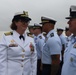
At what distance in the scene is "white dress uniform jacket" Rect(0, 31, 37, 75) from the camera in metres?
4.07

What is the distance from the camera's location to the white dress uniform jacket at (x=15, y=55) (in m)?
4.07

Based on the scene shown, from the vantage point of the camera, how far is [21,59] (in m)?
4.13

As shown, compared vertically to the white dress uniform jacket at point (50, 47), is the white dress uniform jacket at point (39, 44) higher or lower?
lower

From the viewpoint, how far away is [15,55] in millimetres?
4086

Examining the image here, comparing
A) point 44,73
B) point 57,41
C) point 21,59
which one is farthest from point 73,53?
point 44,73

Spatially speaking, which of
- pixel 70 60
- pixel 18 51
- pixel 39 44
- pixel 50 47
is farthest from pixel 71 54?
pixel 39 44

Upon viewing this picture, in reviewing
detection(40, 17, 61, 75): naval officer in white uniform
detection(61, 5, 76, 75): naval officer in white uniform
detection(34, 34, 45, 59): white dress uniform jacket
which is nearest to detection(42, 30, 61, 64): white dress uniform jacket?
detection(40, 17, 61, 75): naval officer in white uniform

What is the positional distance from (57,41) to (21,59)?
1.14 m

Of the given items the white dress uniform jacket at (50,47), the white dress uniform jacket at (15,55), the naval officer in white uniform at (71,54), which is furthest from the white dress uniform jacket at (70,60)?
the white dress uniform jacket at (50,47)

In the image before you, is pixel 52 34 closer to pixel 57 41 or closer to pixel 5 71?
pixel 57 41

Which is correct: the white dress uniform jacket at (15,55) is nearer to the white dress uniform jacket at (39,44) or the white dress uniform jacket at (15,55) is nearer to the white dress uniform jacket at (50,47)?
the white dress uniform jacket at (50,47)

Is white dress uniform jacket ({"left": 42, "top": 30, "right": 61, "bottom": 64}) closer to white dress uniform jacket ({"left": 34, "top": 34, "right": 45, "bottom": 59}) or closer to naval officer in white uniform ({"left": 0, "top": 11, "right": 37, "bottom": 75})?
naval officer in white uniform ({"left": 0, "top": 11, "right": 37, "bottom": 75})

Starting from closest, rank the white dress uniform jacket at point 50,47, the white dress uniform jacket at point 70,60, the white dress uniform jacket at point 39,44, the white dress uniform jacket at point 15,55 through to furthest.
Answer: the white dress uniform jacket at point 70,60 < the white dress uniform jacket at point 15,55 < the white dress uniform jacket at point 50,47 < the white dress uniform jacket at point 39,44

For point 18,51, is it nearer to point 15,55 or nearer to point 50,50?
point 15,55
